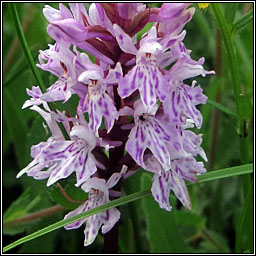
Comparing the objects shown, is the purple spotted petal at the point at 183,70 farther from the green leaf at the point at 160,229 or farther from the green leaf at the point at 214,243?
the green leaf at the point at 214,243

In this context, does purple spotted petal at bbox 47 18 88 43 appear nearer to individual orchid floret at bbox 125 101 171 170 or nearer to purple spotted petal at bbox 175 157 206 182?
individual orchid floret at bbox 125 101 171 170

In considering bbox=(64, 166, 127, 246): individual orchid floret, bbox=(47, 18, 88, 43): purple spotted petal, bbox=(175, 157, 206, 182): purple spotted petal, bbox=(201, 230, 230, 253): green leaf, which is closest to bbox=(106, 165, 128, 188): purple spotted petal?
bbox=(64, 166, 127, 246): individual orchid floret

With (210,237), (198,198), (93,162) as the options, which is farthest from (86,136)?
(198,198)

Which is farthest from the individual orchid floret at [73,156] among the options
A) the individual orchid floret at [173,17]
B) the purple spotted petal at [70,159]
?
the individual orchid floret at [173,17]

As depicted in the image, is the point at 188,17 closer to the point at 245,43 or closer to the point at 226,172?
the point at 226,172

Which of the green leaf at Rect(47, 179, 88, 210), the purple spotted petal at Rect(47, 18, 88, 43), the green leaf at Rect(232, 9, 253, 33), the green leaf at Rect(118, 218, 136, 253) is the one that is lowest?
the green leaf at Rect(118, 218, 136, 253)

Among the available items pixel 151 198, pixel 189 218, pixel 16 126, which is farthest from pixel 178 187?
pixel 16 126
